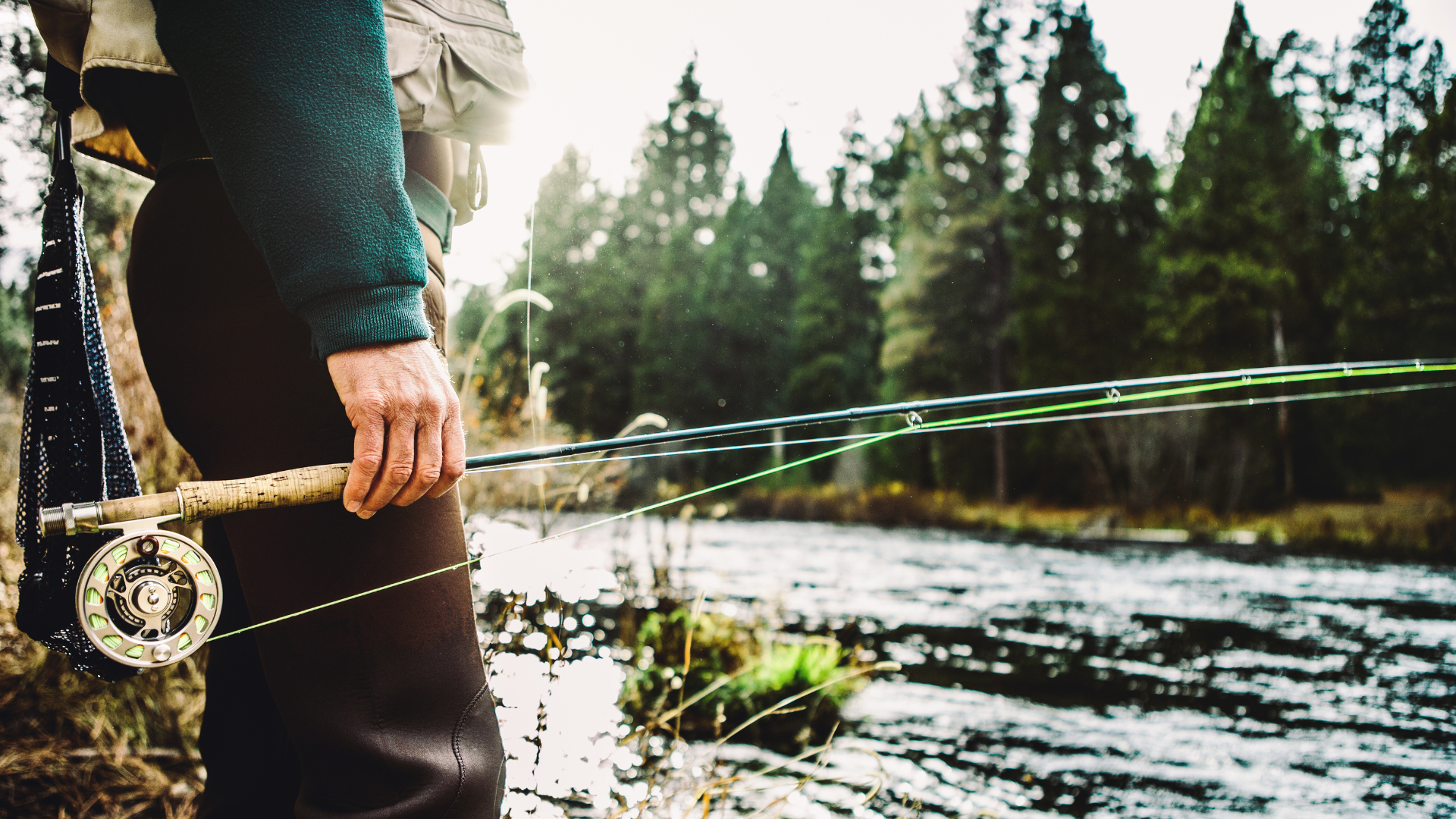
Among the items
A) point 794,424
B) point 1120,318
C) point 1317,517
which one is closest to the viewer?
point 794,424

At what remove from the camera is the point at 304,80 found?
0.71 meters

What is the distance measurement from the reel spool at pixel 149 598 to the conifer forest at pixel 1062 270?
15.0 feet

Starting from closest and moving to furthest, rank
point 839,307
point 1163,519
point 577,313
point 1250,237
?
1. point 577,313
2. point 1163,519
3. point 1250,237
4. point 839,307

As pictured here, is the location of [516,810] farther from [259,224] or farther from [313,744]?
[259,224]

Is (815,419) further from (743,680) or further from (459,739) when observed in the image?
(743,680)

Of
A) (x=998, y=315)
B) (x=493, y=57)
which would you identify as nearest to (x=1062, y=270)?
(x=998, y=315)

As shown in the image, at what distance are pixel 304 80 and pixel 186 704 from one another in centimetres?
257

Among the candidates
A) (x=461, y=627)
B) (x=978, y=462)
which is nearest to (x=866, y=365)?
(x=978, y=462)

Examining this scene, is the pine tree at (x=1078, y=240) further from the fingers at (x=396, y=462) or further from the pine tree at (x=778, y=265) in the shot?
the fingers at (x=396, y=462)

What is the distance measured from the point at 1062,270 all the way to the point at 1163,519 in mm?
6363

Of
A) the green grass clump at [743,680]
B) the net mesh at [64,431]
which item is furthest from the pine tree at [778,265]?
the net mesh at [64,431]

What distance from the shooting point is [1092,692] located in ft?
14.4

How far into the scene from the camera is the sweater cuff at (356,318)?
2.27 ft

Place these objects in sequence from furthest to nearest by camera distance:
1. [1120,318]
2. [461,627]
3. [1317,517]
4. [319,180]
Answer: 1. [1120,318]
2. [1317,517]
3. [461,627]
4. [319,180]
